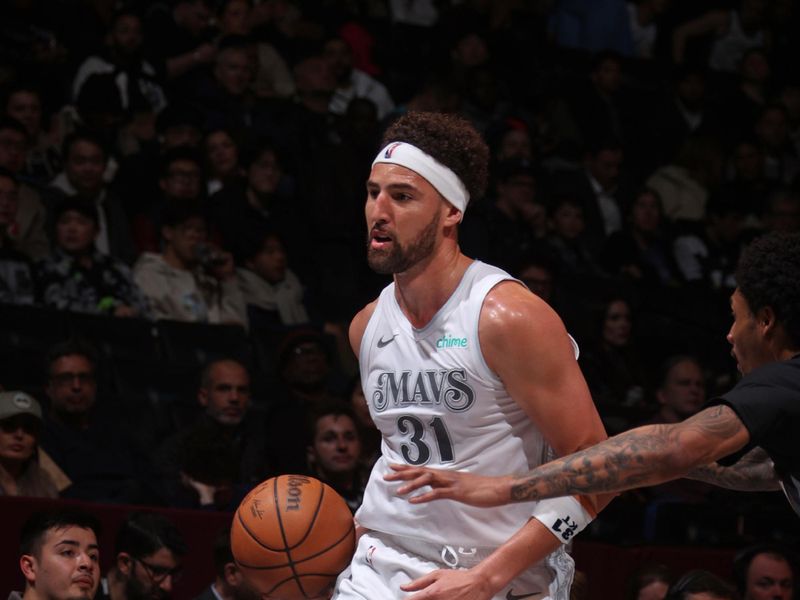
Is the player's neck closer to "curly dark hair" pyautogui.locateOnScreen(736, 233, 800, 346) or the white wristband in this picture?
the white wristband

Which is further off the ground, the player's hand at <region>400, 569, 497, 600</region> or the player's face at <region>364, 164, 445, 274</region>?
the player's face at <region>364, 164, 445, 274</region>

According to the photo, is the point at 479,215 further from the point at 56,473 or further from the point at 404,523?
the point at 404,523

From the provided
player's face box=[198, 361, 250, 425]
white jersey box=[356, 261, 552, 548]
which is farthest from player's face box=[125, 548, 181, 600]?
white jersey box=[356, 261, 552, 548]

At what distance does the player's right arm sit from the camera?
379 centimetres

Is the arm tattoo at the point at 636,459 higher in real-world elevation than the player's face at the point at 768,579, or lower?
higher

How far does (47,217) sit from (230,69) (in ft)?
8.62

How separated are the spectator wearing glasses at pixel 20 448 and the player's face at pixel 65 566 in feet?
4.00

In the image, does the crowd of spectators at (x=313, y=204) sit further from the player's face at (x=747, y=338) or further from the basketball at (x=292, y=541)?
the player's face at (x=747, y=338)

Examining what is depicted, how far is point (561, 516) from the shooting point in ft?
13.9

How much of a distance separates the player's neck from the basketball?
29.2 inches

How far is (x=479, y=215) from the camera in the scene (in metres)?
11.0

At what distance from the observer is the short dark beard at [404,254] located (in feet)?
15.0

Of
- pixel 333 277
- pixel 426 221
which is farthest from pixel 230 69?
pixel 426 221

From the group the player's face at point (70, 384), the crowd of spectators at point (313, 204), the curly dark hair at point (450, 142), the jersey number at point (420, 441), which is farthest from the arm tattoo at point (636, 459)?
the player's face at point (70, 384)
